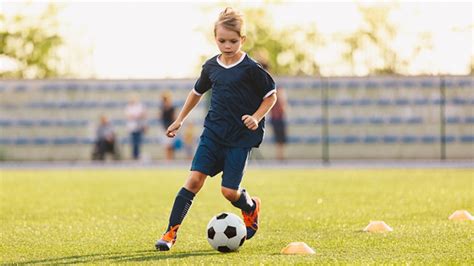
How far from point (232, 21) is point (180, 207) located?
4.83 feet

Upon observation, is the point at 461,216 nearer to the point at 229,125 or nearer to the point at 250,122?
the point at 229,125

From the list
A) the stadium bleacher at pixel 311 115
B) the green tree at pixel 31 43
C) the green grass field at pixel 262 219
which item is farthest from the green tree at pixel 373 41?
the green grass field at pixel 262 219

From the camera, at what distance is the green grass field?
787cm

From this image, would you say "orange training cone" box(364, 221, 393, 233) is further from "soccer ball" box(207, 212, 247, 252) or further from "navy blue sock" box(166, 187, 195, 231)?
"navy blue sock" box(166, 187, 195, 231)

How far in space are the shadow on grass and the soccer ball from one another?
8 cm

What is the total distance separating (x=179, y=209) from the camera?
8.35 metres

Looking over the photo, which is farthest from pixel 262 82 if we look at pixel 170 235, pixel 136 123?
pixel 136 123

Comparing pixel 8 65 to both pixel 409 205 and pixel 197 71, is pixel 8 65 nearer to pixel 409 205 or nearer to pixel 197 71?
pixel 197 71

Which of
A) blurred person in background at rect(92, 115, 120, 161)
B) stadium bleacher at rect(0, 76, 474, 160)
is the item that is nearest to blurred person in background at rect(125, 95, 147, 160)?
blurred person in background at rect(92, 115, 120, 161)

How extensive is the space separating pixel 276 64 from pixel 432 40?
9.06m

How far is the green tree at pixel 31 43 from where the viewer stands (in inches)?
2085

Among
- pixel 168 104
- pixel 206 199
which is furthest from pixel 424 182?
pixel 168 104

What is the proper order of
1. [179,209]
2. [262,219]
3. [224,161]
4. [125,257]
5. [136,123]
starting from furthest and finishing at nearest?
1. [136,123]
2. [262,219]
3. [224,161]
4. [179,209]
5. [125,257]

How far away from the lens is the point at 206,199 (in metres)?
14.6
